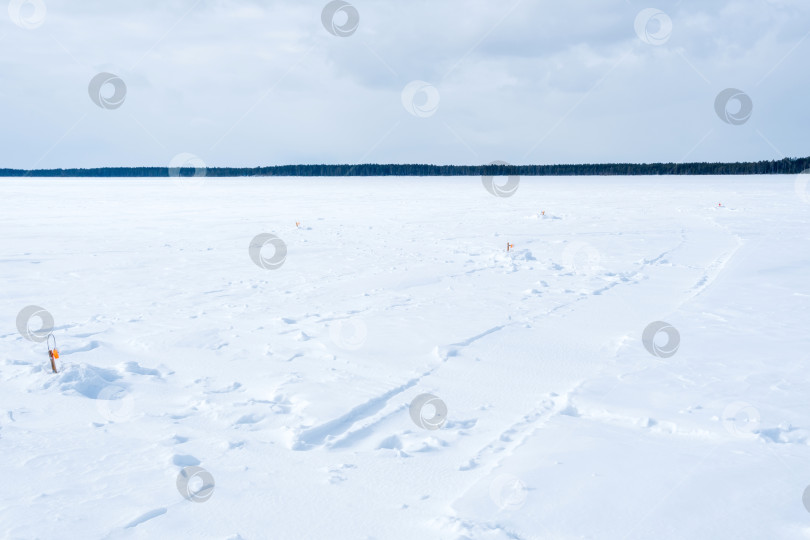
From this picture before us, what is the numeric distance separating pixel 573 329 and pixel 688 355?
1.37 metres

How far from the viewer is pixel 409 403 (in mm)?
4773

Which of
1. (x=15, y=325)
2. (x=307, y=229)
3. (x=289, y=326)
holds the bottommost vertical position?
(x=289, y=326)

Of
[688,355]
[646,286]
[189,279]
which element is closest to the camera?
[688,355]

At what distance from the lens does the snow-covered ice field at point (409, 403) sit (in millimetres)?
3236

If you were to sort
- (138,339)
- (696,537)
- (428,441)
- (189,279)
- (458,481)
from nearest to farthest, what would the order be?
(696,537), (458,481), (428,441), (138,339), (189,279)

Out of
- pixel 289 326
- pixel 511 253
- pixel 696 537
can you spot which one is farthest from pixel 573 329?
pixel 511 253

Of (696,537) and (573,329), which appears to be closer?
(696,537)

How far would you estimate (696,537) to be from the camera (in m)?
Answer: 2.99

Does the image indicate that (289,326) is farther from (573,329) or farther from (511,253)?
(511,253)

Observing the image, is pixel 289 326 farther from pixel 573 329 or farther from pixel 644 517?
pixel 644 517

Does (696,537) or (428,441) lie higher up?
(428,441)

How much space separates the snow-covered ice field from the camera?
10.6 ft

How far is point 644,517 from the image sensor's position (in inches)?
124

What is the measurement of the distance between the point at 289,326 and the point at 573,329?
3.52 m
